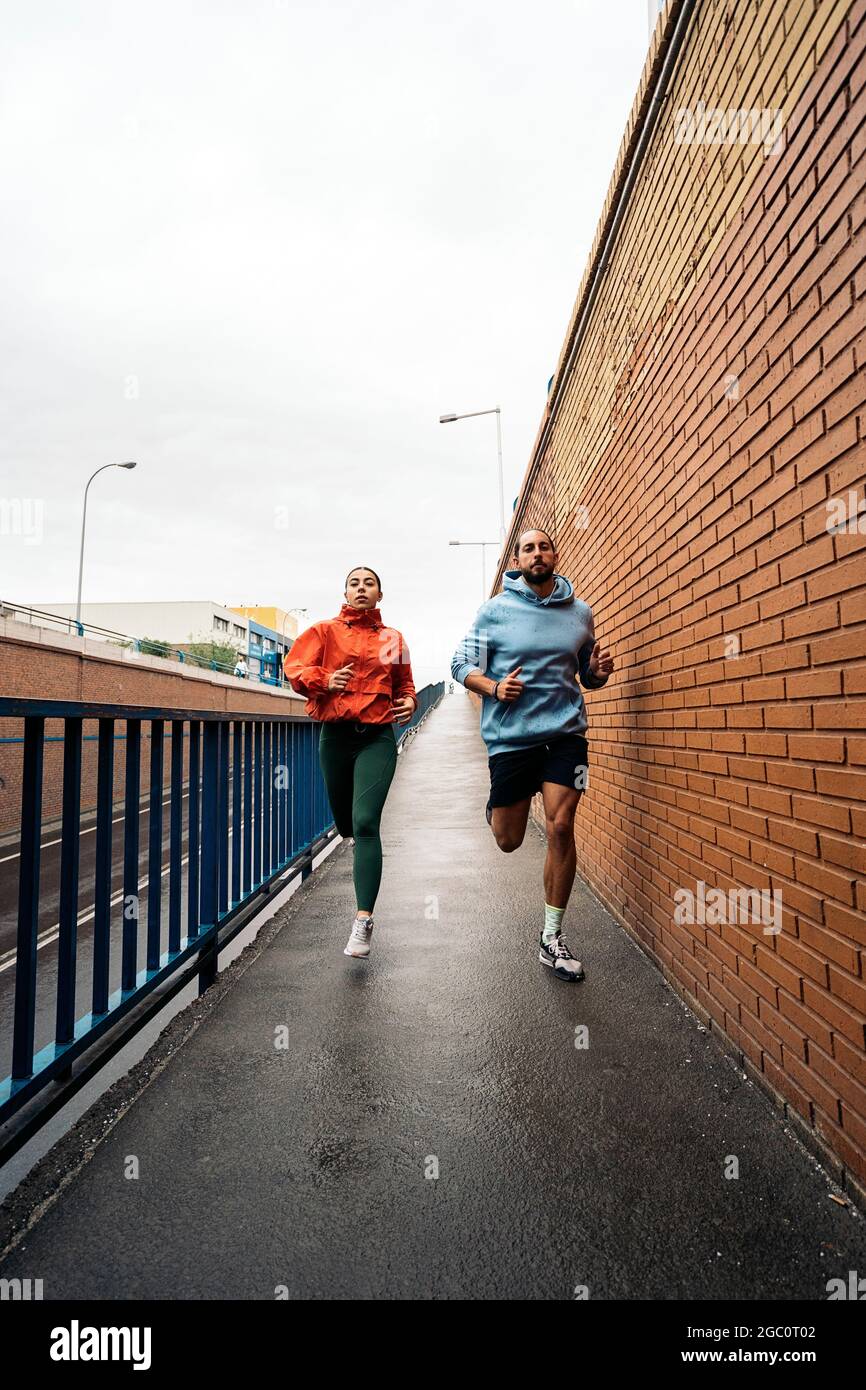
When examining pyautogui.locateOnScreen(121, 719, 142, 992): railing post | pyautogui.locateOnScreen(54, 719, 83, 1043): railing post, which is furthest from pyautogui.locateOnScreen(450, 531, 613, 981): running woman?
pyautogui.locateOnScreen(54, 719, 83, 1043): railing post

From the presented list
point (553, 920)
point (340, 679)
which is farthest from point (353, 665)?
point (553, 920)

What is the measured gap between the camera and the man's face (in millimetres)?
3484

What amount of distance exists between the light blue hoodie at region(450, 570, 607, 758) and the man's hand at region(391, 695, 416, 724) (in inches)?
12.3

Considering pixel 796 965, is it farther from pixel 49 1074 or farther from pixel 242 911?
pixel 242 911

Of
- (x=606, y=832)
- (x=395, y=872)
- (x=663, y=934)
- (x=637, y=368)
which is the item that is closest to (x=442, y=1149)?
(x=663, y=934)

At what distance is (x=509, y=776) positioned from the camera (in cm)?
351

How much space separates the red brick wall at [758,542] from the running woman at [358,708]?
1.30 metres

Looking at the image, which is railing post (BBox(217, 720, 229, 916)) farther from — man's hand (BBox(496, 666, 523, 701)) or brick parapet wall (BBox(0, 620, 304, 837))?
brick parapet wall (BBox(0, 620, 304, 837))

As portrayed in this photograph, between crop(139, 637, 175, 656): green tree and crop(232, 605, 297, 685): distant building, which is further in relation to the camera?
crop(232, 605, 297, 685): distant building

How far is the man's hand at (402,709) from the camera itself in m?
3.74

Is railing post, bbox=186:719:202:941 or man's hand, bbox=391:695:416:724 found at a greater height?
man's hand, bbox=391:695:416:724

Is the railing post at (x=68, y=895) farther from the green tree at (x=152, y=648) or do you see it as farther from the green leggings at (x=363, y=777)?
the green tree at (x=152, y=648)

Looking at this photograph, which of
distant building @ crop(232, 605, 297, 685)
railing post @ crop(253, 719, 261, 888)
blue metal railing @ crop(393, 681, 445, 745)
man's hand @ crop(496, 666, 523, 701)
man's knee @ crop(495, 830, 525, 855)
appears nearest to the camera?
man's hand @ crop(496, 666, 523, 701)

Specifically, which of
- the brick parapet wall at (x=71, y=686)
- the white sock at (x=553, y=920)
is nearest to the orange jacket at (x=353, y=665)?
the white sock at (x=553, y=920)
